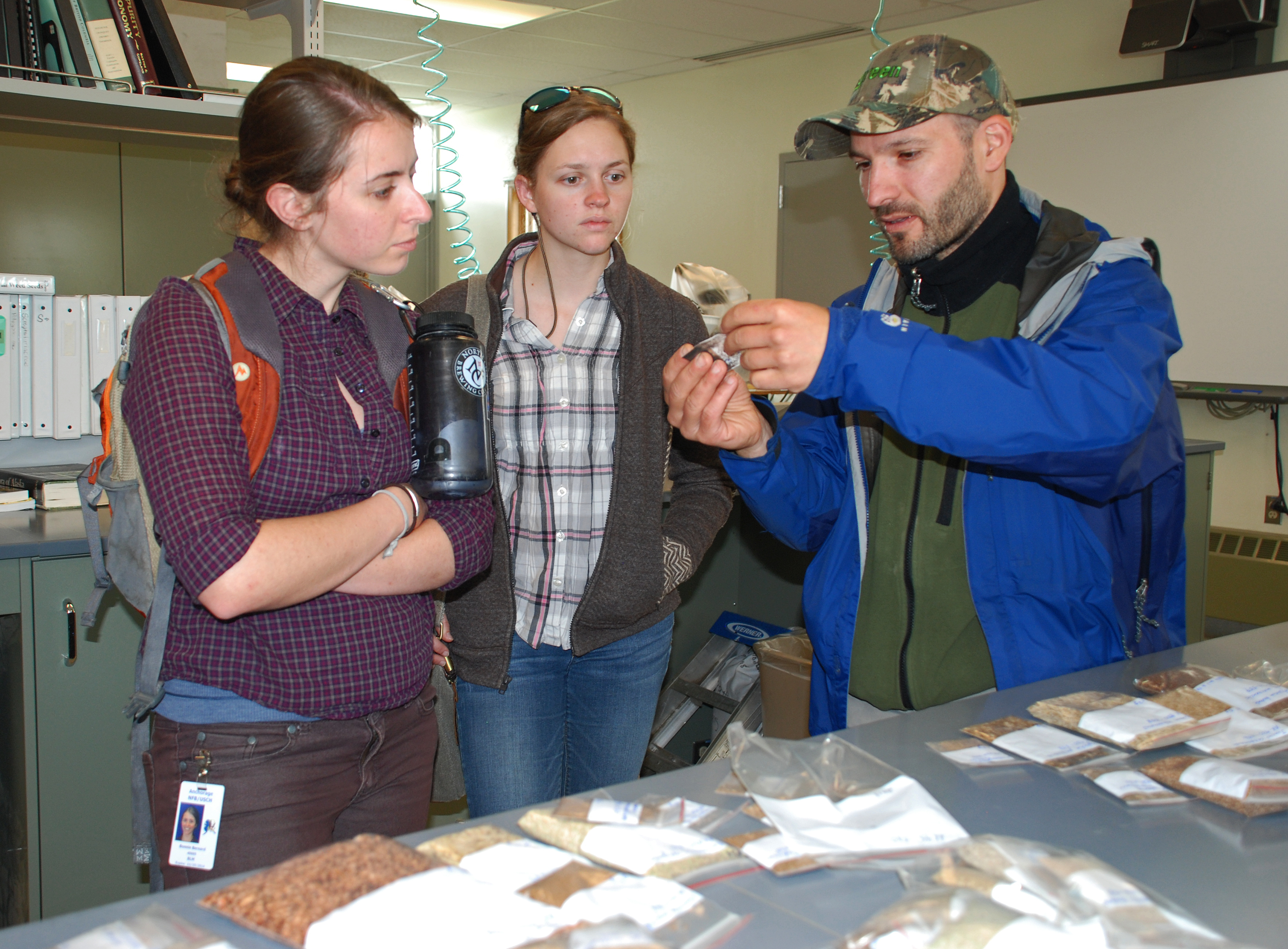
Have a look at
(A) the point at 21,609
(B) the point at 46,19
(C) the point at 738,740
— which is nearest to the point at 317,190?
(C) the point at 738,740

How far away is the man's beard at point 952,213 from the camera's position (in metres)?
1.45

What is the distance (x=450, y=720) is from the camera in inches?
67.1

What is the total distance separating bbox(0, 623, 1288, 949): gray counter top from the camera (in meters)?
0.71

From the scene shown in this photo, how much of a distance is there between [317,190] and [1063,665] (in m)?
1.13

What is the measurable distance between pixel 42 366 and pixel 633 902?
7.81ft

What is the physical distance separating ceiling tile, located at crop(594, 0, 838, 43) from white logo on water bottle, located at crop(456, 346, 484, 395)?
198 inches

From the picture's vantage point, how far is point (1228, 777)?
94 centimetres

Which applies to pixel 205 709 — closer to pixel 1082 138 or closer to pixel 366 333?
pixel 366 333

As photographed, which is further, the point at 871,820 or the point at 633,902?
the point at 871,820

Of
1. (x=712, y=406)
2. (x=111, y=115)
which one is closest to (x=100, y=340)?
(x=111, y=115)

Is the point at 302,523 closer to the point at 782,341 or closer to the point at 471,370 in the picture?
the point at 471,370

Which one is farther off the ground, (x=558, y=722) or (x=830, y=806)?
(x=830, y=806)

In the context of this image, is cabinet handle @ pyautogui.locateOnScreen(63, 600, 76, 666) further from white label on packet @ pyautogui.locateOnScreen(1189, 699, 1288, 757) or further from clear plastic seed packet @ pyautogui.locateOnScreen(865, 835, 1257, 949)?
white label on packet @ pyautogui.locateOnScreen(1189, 699, 1288, 757)

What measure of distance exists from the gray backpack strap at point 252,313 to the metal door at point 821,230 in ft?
17.0
